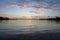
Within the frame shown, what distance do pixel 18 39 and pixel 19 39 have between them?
0.31 ft

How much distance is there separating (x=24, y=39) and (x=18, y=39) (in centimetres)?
57

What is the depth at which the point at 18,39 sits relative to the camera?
1000cm

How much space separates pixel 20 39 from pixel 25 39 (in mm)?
476

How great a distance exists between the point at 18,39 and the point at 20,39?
0.19m

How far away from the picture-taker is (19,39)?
10.0 meters

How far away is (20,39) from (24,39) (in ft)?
1.27

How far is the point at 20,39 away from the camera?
9.99m

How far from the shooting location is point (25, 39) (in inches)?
398

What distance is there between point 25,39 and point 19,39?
1.86ft

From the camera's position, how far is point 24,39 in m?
10.1
